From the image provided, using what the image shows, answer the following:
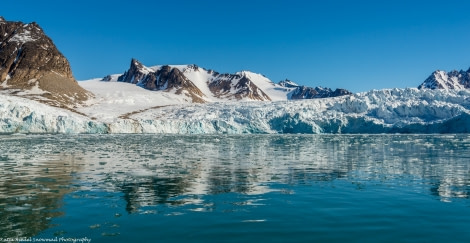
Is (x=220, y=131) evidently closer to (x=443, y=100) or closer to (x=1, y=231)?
(x=443, y=100)

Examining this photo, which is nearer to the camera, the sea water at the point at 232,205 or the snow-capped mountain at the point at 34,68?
the sea water at the point at 232,205

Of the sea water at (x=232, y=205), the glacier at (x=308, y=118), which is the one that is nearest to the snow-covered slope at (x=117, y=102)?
the glacier at (x=308, y=118)

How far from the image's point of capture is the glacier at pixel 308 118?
73.2 metres

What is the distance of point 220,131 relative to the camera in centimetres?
8619

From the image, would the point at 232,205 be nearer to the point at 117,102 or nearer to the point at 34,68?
the point at 117,102

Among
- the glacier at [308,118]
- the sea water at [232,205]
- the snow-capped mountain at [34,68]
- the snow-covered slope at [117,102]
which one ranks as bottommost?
the sea water at [232,205]

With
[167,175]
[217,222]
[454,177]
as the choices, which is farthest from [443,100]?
[217,222]

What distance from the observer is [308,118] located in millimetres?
84062

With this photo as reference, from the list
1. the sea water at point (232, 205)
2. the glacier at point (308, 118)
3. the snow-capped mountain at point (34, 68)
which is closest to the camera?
the sea water at point (232, 205)

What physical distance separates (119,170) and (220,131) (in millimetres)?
67405

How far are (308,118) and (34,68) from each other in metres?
127

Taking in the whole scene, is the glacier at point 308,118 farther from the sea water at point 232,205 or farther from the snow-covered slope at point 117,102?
the sea water at point 232,205

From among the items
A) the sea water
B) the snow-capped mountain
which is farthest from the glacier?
the sea water

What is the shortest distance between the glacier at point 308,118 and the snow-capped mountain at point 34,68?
181 feet
